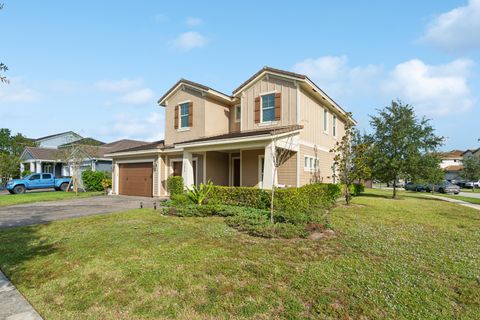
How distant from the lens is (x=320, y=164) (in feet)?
55.9

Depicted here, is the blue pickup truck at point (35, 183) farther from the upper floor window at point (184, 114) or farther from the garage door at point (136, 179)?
the upper floor window at point (184, 114)

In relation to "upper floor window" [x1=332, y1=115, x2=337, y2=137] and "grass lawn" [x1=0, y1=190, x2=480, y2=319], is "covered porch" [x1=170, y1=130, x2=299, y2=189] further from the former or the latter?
"upper floor window" [x1=332, y1=115, x2=337, y2=137]

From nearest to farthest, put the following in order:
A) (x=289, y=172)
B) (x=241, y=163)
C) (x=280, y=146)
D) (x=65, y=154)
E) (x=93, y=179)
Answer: (x=280, y=146) < (x=289, y=172) < (x=241, y=163) < (x=65, y=154) < (x=93, y=179)

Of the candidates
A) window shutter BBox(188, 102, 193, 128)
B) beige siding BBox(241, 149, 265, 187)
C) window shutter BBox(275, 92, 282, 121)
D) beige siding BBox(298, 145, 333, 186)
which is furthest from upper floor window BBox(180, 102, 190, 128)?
beige siding BBox(298, 145, 333, 186)

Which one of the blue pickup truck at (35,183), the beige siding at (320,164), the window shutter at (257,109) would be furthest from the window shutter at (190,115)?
the blue pickup truck at (35,183)

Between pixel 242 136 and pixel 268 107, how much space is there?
310 centimetres

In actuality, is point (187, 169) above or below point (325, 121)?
below

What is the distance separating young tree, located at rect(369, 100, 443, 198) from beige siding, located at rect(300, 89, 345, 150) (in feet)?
11.7

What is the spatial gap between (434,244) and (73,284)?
7863 millimetres

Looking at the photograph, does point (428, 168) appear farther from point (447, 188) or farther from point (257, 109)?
point (447, 188)

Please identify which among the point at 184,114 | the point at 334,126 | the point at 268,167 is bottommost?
the point at 268,167

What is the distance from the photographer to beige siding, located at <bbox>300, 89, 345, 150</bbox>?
48.6 feet

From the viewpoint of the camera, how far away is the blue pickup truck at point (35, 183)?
23.7 m

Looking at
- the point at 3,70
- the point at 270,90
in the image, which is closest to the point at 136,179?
the point at 270,90
